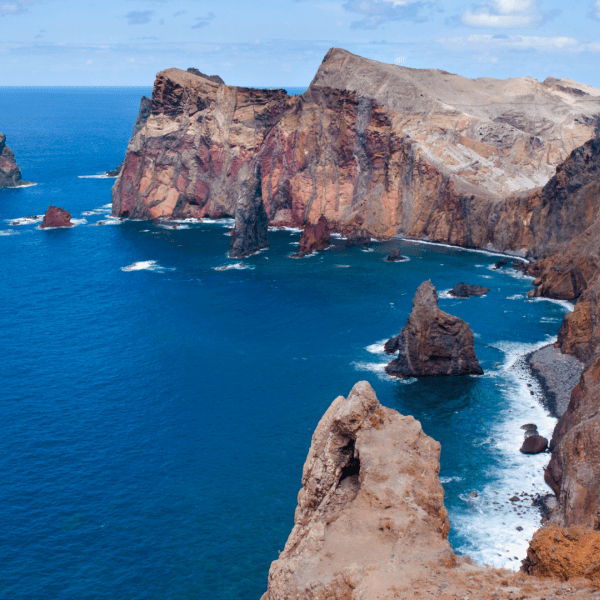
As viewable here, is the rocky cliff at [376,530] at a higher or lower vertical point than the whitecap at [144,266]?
higher

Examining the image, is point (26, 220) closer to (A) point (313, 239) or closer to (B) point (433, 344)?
(A) point (313, 239)

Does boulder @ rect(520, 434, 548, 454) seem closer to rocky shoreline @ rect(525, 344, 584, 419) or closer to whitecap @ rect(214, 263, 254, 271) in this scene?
rocky shoreline @ rect(525, 344, 584, 419)

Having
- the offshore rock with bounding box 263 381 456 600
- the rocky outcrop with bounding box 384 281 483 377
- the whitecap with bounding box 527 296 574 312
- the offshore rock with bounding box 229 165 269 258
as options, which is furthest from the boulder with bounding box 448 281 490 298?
the offshore rock with bounding box 263 381 456 600

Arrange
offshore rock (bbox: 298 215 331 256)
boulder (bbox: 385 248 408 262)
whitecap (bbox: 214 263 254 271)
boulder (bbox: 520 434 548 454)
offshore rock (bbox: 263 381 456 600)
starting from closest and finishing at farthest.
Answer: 1. offshore rock (bbox: 263 381 456 600)
2. boulder (bbox: 520 434 548 454)
3. whitecap (bbox: 214 263 254 271)
4. boulder (bbox: 385 248 408 262)
5. offshore rock (bbox: 298 215 331 256)

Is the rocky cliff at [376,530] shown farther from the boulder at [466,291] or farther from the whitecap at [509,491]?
the boulder at [466,291]

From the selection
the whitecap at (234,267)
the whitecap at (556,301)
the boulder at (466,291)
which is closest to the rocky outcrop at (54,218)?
the whitecap at (234,267)
